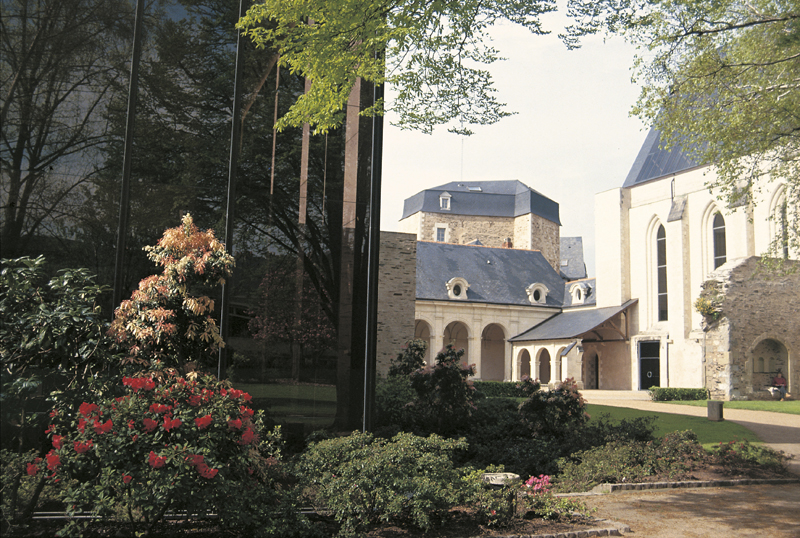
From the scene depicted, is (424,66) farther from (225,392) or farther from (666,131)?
(666,131)

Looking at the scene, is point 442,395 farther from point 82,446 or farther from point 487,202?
point 487,202

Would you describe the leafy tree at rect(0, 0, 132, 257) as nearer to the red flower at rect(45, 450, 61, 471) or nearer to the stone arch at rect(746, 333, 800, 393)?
the red flower at rect(45, 450, 61, 471)

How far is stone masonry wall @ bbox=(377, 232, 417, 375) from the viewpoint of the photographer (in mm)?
18656

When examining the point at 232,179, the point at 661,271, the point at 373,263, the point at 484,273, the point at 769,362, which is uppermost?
the point at 484,273

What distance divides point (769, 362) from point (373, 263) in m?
26.7

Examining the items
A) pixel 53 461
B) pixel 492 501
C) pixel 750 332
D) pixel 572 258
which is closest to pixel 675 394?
pixel 750 332

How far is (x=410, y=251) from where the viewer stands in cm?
1950

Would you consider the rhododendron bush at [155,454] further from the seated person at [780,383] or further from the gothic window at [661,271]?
the gothic window at [661,271]

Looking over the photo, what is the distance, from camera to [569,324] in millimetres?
37938

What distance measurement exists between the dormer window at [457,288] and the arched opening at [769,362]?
17.8 meters

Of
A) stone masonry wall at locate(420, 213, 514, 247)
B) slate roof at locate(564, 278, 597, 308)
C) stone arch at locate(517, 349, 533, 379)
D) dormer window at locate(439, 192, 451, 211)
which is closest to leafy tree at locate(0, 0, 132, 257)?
stone arch at locate(517, 349, 533, 379)

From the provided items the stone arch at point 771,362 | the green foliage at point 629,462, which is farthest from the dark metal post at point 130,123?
the stone arch at point 771,362

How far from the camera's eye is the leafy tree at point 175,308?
552 cm

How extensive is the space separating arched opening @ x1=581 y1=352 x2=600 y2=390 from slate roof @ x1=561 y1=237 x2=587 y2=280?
27388 millimetres
